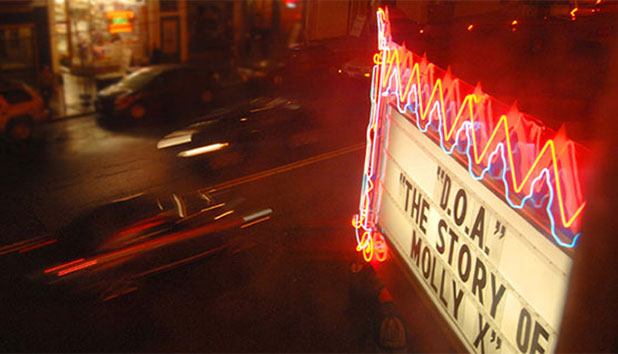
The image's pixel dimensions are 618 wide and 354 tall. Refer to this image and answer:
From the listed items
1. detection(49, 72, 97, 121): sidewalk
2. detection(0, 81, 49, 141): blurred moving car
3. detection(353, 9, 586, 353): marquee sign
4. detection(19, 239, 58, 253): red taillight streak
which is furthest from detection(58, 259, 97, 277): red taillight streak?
detection(49, 72, 97, 121): sidewalk


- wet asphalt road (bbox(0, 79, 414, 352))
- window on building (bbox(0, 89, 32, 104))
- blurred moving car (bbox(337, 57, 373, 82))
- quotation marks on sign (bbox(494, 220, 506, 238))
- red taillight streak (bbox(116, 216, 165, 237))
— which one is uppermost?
blurred moving car (bbox(337, 57, 373, 82))

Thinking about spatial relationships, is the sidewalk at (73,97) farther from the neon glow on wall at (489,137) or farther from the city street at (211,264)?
the neon glow on wall at (489,137)

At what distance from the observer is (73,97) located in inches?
895

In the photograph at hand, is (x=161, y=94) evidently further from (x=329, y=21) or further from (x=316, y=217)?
(x=329, y=21)

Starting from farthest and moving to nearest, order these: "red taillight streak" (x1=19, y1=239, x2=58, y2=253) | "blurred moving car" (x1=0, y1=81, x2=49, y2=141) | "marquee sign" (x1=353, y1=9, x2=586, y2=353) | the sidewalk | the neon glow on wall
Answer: the sidewalk, "blurred moving car" (x1=0, y1=81, x2=49, y2=141), "red taillight streak" (x1=19, y1=239, x2=58, y2=253), "marquee sign" (x1=353, y1=9, x2=586, y2=353), the neon glow on wall

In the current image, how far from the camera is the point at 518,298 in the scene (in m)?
4.14

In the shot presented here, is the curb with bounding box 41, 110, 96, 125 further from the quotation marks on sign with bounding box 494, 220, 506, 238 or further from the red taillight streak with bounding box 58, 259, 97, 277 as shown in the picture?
the quotation marks on sign with bounding box 494, 220, 506, 238

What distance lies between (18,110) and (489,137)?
16445 mm

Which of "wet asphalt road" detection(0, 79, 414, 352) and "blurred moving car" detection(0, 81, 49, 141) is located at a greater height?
"blurred moving car" detection(0, 81, 49, 141)

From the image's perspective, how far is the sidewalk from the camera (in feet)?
68.8

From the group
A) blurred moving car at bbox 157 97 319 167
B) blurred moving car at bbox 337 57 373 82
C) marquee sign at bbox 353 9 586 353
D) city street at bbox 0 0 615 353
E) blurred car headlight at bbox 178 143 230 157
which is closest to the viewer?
marquee sign at bbox 353 9 586 353

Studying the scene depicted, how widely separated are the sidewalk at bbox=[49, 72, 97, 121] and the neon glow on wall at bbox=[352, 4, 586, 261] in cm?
1694

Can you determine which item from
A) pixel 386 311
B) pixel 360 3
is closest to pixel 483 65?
pixel 360 3

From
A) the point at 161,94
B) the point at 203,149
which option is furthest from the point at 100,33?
the point at 203,149
